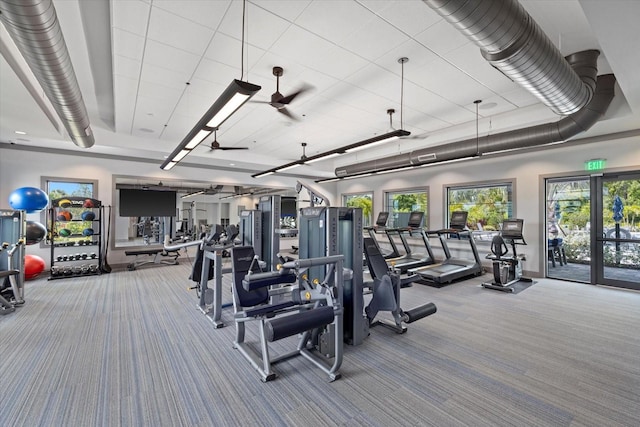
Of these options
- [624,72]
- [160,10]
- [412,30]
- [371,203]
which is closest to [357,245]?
[412,30]

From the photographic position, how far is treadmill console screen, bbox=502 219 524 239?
588cm

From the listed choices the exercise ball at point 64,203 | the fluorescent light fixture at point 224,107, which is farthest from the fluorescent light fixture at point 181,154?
the exercise ball at point 64,203

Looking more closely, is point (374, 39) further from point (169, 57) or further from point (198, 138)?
point (198, 138)

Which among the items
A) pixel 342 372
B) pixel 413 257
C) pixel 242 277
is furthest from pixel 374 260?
pixel 413 257

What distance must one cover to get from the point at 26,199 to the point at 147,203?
406 centimetres

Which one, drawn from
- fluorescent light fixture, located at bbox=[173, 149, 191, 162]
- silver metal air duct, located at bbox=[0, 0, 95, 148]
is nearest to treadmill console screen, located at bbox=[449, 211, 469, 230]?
fluorescent light fixture, located at bbox=[173, 149, 191, 162]

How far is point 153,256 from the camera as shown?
8.27m

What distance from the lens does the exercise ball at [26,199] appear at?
522 centimetres

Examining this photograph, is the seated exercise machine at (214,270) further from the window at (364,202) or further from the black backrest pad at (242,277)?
the window at (364,202)

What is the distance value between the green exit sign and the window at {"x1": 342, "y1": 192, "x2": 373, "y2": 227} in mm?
5777

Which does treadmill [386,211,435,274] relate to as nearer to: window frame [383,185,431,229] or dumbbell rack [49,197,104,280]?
window frame [383,185,431,229]

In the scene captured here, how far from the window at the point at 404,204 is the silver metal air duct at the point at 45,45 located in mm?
8104

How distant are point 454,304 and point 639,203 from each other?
13.4 ft

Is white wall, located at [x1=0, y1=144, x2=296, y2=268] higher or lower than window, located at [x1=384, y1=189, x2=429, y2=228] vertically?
higher
